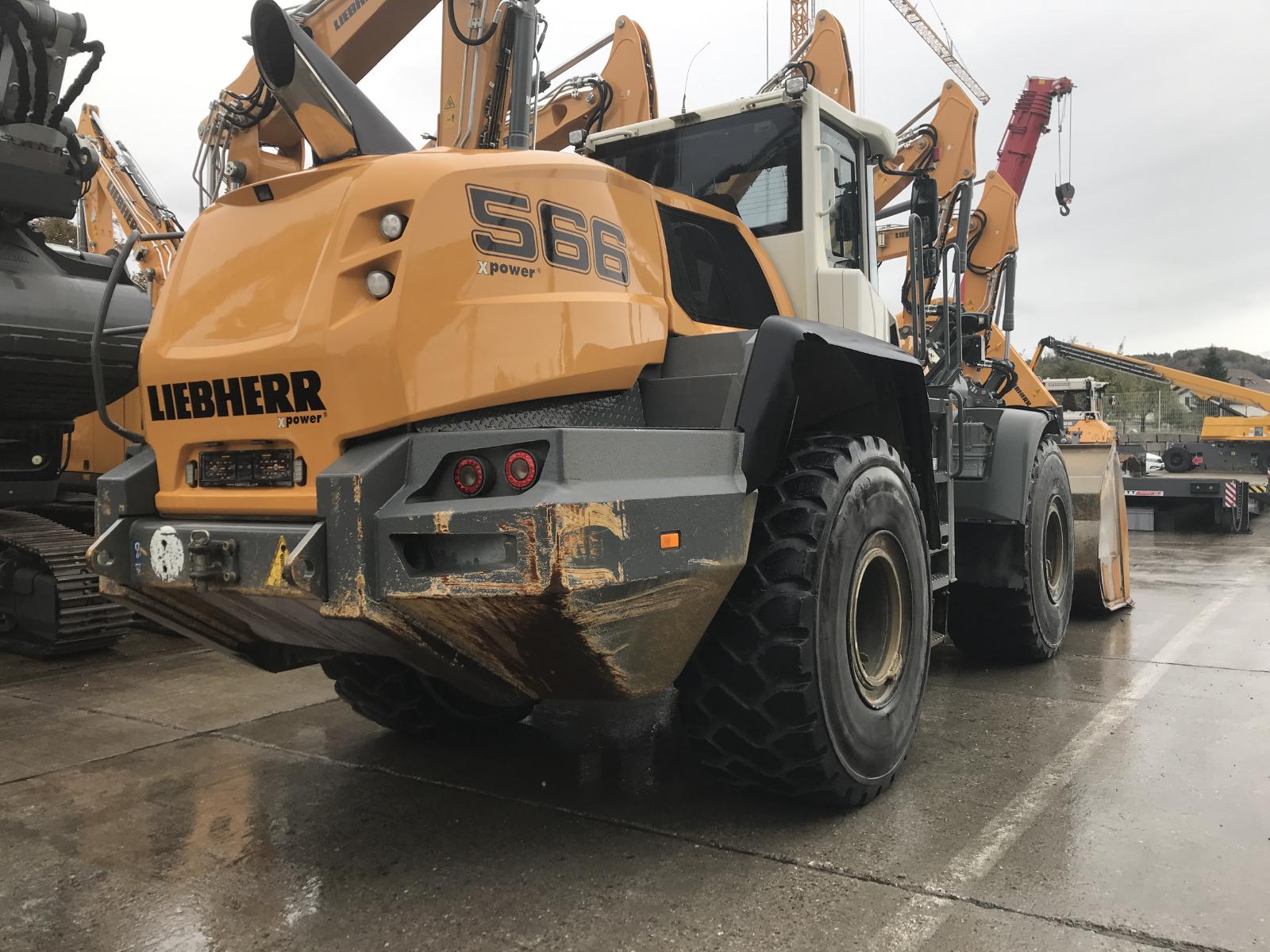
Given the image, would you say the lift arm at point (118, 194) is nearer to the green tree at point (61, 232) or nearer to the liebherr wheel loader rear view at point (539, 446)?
the liebherr wheel loader rear view at point (539, 446)

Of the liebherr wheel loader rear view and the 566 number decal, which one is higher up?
the 566 number decal

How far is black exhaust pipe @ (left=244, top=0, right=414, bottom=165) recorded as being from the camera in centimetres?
352

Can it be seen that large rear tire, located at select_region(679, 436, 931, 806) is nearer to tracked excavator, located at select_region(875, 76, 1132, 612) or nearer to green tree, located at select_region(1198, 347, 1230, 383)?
tracked excavator, located at select_region(875, 76, 1132, 612)

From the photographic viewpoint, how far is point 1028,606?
6.08m

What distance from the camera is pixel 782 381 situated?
11.3ft

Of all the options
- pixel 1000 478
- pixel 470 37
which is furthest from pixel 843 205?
pixel 470 37

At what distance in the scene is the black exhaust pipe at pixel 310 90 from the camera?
11.5 ft

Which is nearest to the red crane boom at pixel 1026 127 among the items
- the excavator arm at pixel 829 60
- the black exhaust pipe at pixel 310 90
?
the excavator arm at pixel 829 60

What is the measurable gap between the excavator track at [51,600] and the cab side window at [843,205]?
5.05 m

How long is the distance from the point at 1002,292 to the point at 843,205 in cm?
351

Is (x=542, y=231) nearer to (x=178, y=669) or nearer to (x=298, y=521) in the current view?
(x=298, y=521)

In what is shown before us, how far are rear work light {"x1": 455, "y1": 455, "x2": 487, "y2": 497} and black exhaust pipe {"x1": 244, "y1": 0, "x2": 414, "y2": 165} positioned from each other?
1.29 m

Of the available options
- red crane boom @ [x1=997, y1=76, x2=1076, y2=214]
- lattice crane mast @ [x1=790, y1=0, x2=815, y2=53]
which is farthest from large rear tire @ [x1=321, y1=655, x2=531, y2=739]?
lattice crane mast @ [x1=790, y1=0, x2=815, y2=53]

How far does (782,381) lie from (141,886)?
2555 mm
